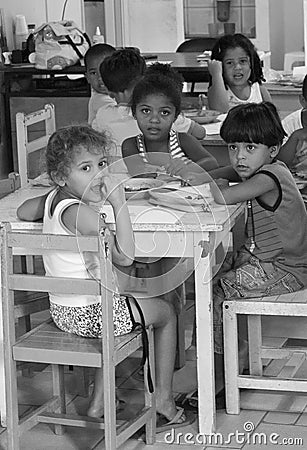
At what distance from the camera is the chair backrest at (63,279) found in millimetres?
2221

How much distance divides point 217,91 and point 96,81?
55 centimetres

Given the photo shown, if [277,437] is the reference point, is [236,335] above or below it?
above

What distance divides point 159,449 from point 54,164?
76 centimetres

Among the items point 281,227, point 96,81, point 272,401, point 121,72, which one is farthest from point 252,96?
point 272,401

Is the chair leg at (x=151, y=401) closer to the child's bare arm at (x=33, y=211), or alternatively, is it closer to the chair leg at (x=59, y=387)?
the chair leg at (x=59, y=387)

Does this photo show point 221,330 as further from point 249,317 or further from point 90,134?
point 90,134

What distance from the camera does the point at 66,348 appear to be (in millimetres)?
2363

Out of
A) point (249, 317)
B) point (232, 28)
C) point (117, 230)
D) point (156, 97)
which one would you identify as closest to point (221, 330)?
point (249, 317)

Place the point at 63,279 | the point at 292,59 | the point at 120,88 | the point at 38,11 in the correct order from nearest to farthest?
the point at 63,279, the point at 120,88, the point at 38,11, the point at 292,59

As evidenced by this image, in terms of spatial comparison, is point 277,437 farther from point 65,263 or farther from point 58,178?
point 58,178

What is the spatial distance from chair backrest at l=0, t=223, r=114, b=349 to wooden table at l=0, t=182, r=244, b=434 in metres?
0.26

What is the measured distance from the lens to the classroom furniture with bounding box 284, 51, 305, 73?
7159mm

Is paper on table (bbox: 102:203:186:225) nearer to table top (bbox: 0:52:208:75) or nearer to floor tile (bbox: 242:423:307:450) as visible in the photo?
floor tile (bbox: 242:423:307:450)

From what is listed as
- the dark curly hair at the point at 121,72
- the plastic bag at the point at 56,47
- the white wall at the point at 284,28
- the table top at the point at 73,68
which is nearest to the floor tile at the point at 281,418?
the dark curly hair at the point at 121,72
